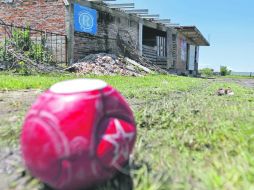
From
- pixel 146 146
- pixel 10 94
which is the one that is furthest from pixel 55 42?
pixel 146 146

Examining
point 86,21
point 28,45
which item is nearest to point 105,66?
point 86,21

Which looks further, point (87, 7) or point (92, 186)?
point (87, 7)

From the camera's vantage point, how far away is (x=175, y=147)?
2.85 metres

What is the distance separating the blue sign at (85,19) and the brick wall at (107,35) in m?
0.26

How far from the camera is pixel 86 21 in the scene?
16.4m

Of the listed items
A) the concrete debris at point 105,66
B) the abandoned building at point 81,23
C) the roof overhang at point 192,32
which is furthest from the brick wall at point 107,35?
the roof overhang at point 192,32

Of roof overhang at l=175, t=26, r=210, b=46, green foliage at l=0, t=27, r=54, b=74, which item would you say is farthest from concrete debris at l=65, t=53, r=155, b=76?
roof overhang at l=175, t=26, r=210, b=46

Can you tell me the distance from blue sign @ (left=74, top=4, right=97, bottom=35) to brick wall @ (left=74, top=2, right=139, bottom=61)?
26 centimetres

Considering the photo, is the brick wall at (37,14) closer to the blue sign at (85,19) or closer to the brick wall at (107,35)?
the blue sign at (85,19)

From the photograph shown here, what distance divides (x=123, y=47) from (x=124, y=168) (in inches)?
684

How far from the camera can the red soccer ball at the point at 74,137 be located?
188cm

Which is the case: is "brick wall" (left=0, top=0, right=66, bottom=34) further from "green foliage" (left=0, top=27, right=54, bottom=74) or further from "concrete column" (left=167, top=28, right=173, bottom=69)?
"concrete column" (left=167, top=28, right=173, bottom=69)

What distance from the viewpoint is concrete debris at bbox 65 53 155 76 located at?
14457 mm

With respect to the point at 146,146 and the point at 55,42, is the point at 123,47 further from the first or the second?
the point at 146,146
